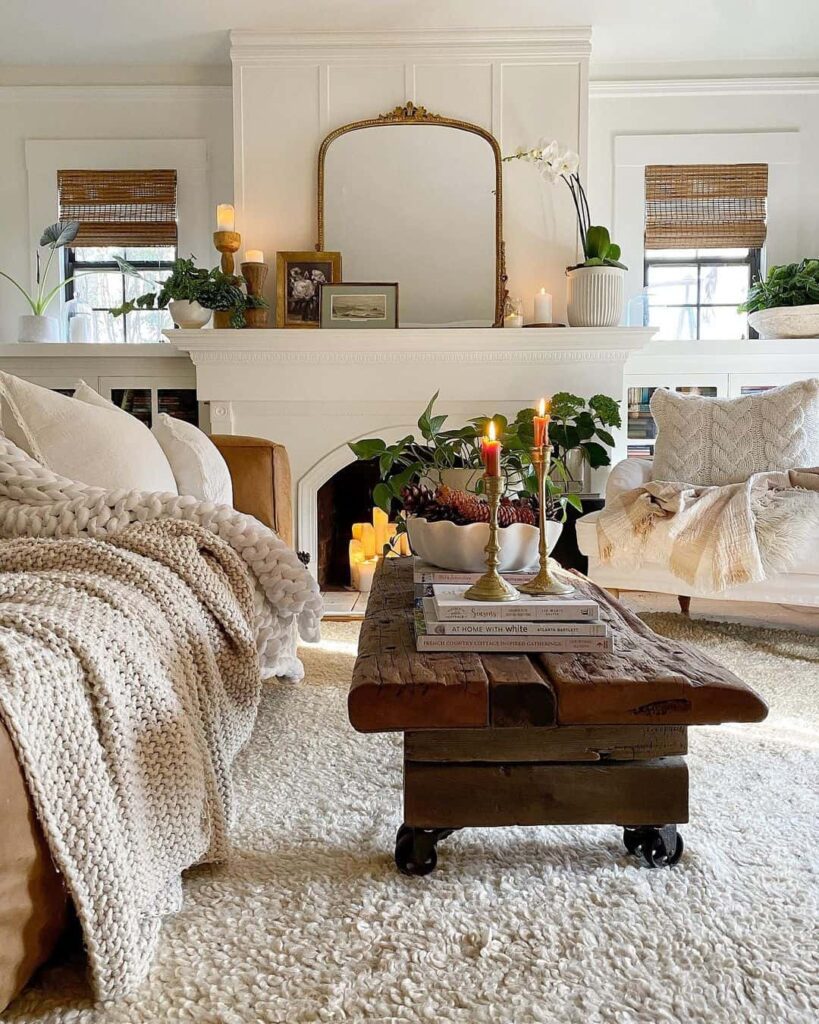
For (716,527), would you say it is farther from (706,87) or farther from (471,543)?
(706,87)

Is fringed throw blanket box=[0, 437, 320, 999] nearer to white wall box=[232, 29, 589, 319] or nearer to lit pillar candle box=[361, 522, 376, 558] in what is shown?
lit pillar candle box=[361, 522, 376, 558]

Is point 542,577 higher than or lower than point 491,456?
lower

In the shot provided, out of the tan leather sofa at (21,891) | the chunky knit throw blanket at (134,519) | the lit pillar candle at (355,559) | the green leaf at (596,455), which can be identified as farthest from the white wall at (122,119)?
the tan leather sofa at (21,891)

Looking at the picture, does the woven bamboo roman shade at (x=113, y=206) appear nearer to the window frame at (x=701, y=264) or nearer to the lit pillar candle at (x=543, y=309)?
the lit pillar candle at (x=543, y=309)

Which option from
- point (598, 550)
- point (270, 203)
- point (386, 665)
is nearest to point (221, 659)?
point (386, 665)

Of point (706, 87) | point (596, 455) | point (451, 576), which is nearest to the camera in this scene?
point (451, 576)

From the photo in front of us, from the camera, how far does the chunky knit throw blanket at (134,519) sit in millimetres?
1464

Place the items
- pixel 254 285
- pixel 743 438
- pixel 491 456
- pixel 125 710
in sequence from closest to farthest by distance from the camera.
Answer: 1. pixel 125 710
2. pixel 491 456
3. pixel 743 438
4. pixel 254 285

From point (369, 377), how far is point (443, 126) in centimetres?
121

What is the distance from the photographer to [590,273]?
3.59m

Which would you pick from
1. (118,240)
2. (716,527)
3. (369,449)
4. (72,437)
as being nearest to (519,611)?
(369,449)

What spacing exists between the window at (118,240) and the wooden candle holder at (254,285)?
537mm

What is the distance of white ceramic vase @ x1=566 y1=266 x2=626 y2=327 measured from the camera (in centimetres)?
359

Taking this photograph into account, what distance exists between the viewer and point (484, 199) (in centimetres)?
377
